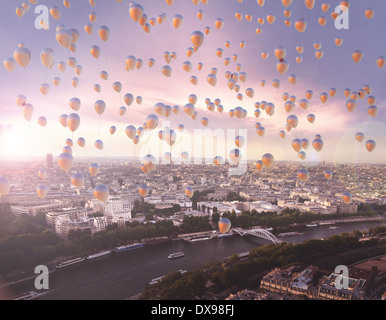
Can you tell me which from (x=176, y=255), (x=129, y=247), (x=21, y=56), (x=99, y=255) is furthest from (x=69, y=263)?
(x=21, y=56)

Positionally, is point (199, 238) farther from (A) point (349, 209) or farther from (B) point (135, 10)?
(A) point (349, 209)

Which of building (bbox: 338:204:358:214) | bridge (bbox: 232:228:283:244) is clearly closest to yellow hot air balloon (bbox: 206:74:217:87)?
bridge (bbox: 232:228:283:244)

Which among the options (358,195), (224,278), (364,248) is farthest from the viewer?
(358,195)

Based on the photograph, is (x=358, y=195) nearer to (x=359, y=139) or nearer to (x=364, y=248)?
(x=364, y=248)

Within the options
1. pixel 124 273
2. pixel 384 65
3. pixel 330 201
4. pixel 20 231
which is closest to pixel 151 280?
pixel 124 273

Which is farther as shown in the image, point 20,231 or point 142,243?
point 20,231

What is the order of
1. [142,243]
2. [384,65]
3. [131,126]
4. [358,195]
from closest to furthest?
[384,65]
[131,126]
[142,243]
[358,195]

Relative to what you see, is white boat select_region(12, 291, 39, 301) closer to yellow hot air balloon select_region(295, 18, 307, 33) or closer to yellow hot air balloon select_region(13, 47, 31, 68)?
yellow hot air balloon select_region(13, 47, 31, 68)

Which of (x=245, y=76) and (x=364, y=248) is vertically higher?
(x=245, y=76)
